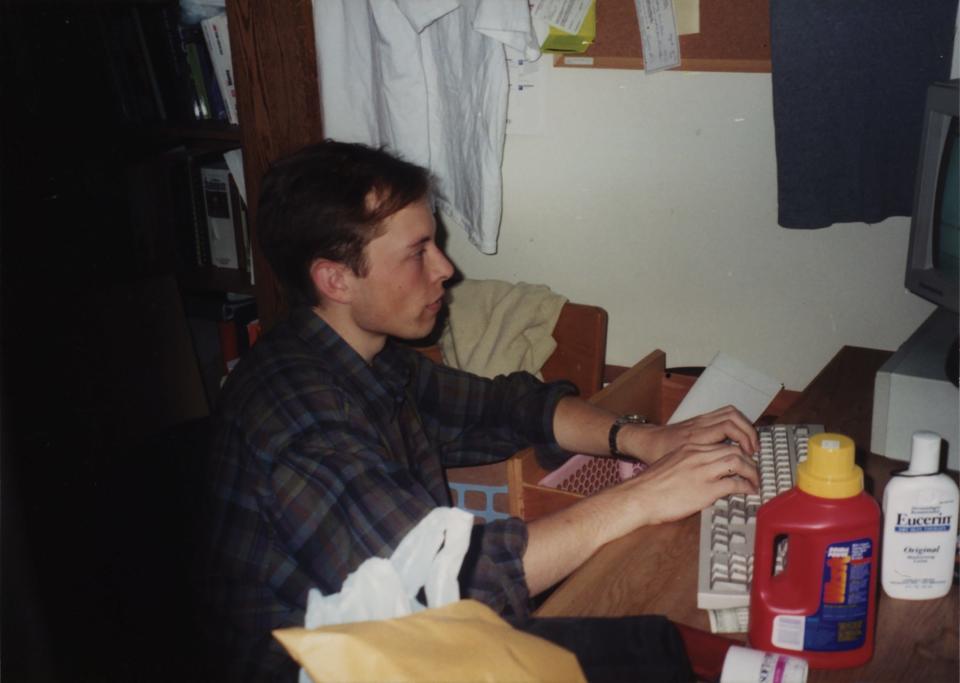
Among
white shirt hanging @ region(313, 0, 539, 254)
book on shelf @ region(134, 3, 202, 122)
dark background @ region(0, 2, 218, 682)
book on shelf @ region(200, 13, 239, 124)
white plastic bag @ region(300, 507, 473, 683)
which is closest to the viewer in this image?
white plastic bag @ region(300, 507, 473, 683)

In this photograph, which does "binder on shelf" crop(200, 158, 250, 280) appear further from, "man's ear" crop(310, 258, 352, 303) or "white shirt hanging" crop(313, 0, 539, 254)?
"man's ear" crop(310, 258, 352, 303)

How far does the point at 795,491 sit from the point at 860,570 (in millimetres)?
87

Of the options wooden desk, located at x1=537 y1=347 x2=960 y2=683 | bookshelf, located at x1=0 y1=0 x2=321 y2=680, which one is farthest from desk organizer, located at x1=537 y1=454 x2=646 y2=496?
bookshelf, located at x1=0 y1=0 x2=321 y2=680

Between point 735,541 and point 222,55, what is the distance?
165 cm

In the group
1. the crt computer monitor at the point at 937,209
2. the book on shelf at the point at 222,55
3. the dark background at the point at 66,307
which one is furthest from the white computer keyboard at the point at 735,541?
the book on shelf at the point at 222,55

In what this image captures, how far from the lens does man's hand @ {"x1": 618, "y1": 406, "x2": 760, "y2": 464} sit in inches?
50.6

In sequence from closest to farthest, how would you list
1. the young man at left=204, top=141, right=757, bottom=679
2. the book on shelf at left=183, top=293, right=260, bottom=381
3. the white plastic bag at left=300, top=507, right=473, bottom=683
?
the white plastic bag at left=300, top=507, right=473, bottom=683 → the young man at left=204, top=141, right=757, bottom=679 → the book on shelf at left=183, top=293, right=260, bottom=381

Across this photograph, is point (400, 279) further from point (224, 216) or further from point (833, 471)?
point (224, 216)

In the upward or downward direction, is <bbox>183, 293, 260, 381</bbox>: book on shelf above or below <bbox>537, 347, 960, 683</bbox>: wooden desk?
below

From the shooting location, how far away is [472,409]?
5.25 ft

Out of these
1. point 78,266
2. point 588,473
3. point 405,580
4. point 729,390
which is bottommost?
point 588,473

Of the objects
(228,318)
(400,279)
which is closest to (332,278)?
(400,279)

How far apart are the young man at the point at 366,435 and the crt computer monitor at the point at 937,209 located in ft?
1.20

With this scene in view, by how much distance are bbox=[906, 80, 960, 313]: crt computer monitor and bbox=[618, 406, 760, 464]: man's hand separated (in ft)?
1.14
